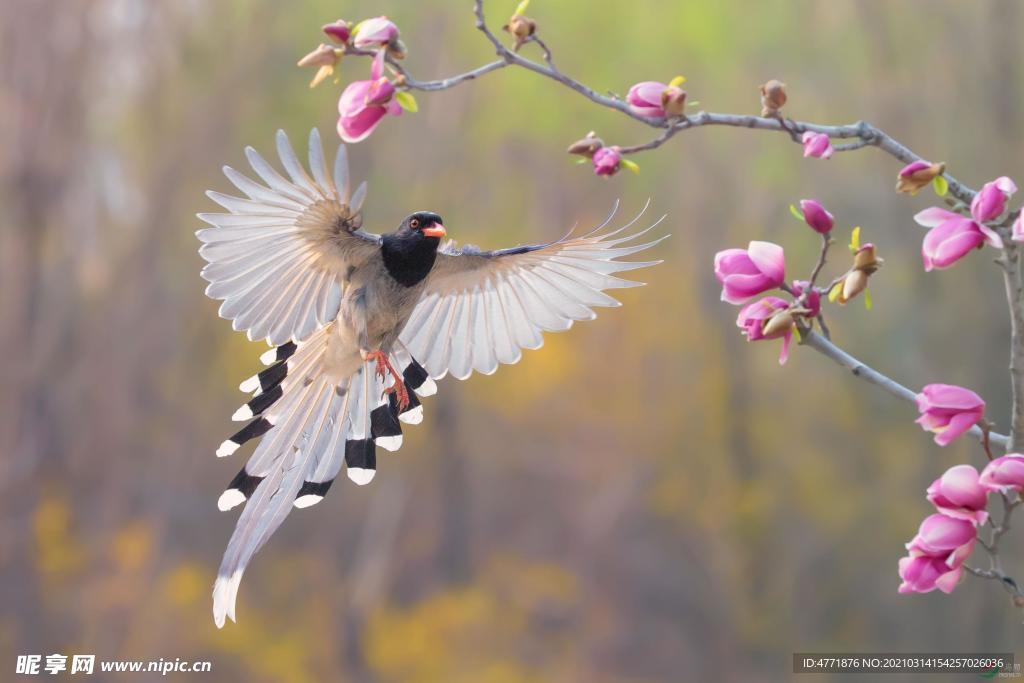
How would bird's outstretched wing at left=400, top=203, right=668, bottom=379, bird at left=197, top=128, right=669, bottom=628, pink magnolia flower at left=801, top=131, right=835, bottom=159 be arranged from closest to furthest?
pink magnolia flower at left=801, top=131, right=835, bottom=159, bird at left=197, top=128, right=669, bottom=628, bird's outstretched wing at left=400, top=203, right=668, bottom=379

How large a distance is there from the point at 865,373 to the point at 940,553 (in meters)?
0.11

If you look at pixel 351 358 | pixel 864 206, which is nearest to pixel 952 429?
pixel 351 358

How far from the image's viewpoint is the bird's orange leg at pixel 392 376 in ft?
3.18

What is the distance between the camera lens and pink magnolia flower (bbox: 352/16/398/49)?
73 cm

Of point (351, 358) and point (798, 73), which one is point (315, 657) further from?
point (351, 358)

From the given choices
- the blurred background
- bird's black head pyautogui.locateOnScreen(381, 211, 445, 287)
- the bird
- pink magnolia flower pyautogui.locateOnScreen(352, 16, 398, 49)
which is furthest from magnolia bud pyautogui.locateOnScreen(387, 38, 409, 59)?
the blurred background

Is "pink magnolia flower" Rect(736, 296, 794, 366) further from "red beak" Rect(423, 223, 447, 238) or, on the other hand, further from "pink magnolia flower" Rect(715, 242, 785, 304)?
"red beak" Rect(423, 223, 447, 238)

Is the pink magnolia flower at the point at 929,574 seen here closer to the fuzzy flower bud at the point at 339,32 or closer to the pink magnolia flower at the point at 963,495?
the pink magnolia flower at the point at 963,495

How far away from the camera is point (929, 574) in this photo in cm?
61

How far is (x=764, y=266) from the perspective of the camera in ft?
2.25

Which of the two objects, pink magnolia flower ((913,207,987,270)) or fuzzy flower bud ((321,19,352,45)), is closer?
pink magnolia flower ((913,207,987,270))

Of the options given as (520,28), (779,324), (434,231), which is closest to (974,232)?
(779,324)

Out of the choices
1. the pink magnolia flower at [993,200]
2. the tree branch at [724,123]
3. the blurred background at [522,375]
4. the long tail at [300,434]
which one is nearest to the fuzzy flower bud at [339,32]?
the tree branch at [724,123]

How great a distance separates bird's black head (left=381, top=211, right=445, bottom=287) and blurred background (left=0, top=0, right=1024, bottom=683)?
236 centimetres
